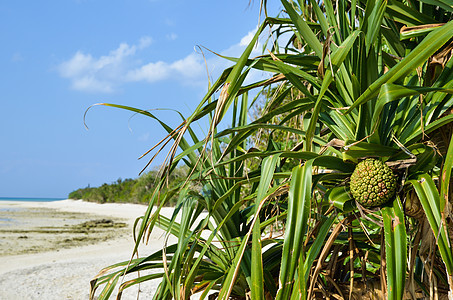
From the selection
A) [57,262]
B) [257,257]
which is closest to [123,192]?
[57,262]

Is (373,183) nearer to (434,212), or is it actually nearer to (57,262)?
(434,212)

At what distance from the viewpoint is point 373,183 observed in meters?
1.15

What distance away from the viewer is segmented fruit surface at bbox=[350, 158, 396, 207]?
115 cm

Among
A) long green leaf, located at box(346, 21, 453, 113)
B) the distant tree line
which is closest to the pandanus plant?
long green leaf, located at box(346, 21, 453, 113)

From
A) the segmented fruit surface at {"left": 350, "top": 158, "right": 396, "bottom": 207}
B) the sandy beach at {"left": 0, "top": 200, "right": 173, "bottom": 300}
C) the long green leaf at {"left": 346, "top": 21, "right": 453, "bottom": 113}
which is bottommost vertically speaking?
the sandy beach at {"left": 0, "top": 200, "right": 173, "bottom": 300}

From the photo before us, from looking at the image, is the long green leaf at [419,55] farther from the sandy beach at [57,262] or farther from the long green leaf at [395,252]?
the sandy beach at [57,262]

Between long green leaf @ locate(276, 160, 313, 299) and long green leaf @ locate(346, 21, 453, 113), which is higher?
long green leaf @ locate(346, 21, 453, 113)

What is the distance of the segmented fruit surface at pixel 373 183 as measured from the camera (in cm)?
115

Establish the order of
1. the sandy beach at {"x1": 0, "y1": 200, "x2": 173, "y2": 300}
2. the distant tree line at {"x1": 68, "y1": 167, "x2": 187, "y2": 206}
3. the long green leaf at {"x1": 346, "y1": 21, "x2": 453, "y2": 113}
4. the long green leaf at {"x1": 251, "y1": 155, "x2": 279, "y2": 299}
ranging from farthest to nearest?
1. the distant tree line at {"x1": 68, "y1": 167, "x2": 187, "y2": 206}
2. the sandy beach at {"x1": 0, "y1": 200, "x2": 173, "y2": 300}
3. the long green leaf at {"x1": 251, "y1": 155, "x2": 279, "y2": 299}
4. the long green leaf at {"x1": 346, "y1": 21, "x2": 453, "y2": 113}

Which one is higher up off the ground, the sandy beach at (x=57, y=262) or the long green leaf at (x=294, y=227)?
the long green leaf at (x=294, y=227)

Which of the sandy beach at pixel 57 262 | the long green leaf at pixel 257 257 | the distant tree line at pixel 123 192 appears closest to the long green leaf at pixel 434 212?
the long green leaf at pixel 257 257

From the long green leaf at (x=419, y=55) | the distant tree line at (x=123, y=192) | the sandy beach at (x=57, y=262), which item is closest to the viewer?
the long green leaf at (x=419, y=55)

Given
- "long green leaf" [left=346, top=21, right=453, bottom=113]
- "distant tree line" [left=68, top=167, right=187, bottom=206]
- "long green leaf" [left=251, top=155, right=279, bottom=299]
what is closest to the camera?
"long green leaf" [left=346, top=21, right=453, bottom=113]

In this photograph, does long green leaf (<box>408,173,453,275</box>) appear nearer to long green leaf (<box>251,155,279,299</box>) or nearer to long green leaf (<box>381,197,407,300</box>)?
long green leaf (<box>381,197,407,300</box>)
